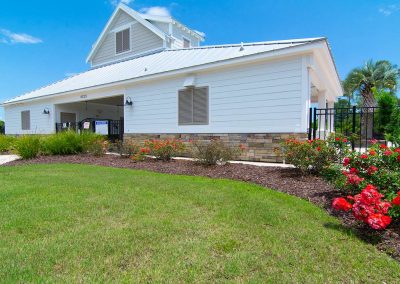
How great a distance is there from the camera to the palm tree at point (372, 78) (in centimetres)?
2294

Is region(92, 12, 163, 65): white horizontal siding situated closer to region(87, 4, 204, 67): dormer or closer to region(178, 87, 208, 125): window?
region(87, 4, 204, 67): dormer

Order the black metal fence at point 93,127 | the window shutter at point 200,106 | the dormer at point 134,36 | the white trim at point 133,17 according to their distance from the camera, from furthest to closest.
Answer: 1. the dormer at point 134,36
2. the white trim at point 133,17
3. the black metal fence at point 93,127
4. the window shutter at point 200,106

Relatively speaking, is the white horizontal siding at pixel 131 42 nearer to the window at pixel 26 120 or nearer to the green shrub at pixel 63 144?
the window at pixel 26 120

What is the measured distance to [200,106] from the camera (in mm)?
10055

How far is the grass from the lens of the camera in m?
2.46

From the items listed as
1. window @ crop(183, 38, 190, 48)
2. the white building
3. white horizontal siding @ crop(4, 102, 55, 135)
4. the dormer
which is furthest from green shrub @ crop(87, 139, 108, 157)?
window @ crop(183, 38, 190, 48)

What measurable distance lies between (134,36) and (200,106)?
436 inches

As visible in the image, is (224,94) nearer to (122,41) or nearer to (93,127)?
(93,127)

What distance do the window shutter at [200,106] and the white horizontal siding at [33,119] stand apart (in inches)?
414

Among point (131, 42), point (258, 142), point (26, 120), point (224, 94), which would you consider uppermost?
point (131, 42)

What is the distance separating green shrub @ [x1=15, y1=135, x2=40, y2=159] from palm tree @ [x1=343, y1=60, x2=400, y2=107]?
23.8 meters

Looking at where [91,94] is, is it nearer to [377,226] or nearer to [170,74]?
[170,74]

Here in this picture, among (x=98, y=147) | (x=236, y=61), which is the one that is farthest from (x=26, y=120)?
(x=236, y=61)

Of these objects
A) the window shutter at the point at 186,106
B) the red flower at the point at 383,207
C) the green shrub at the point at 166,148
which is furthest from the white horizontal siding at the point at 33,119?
the red flower at the point at 383,207
